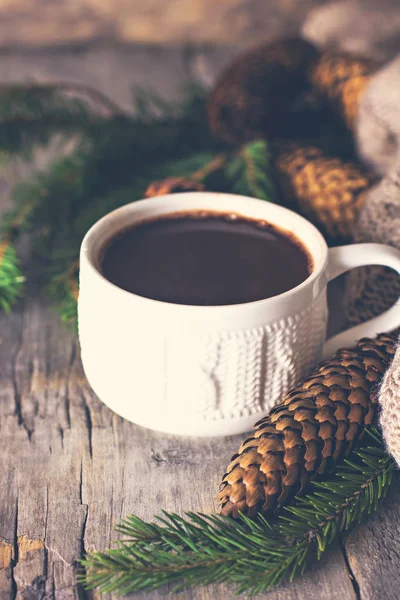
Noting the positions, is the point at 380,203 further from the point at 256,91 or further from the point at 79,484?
the point at 79,484

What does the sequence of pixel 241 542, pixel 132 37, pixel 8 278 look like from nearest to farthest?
pixel 241 542
pixel 8 278
pixel 132 37

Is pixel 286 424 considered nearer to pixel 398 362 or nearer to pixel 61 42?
pixel 398 362

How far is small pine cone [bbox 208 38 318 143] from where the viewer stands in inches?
28.9

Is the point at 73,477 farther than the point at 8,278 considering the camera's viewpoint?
No

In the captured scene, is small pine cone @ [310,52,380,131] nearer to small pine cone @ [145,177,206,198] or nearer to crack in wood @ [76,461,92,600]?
small pine cone @ [145,177,206,198]

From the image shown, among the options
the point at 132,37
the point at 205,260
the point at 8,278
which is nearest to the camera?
the point at 205,260

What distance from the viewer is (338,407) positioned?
0.50 metres

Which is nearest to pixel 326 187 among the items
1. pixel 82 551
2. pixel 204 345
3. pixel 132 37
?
pixel 204 345

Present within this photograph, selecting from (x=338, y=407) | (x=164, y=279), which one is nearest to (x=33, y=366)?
(x=164, y=279)

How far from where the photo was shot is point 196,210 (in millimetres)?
625

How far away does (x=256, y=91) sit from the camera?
2.42 feet

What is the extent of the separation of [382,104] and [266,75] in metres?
0.17

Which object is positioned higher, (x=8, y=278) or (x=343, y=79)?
(x=343, y=79)

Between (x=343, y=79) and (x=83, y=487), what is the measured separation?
46cm
